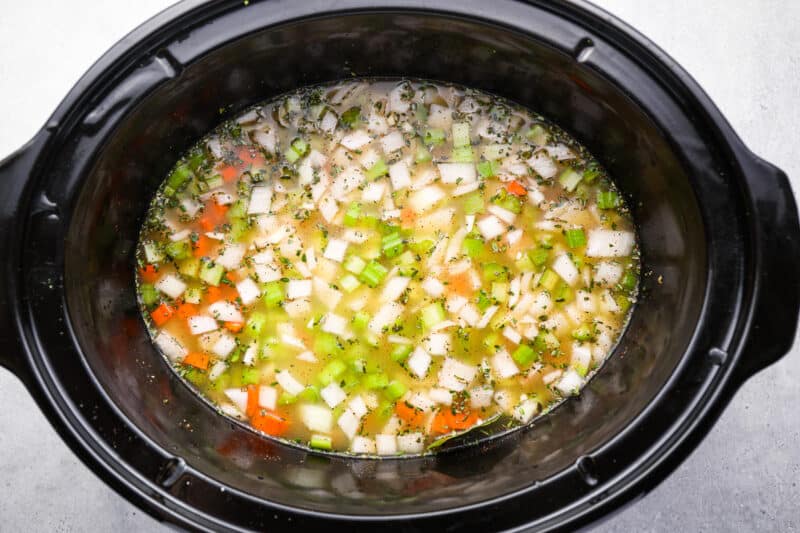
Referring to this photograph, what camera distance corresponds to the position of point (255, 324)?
1.98 meters

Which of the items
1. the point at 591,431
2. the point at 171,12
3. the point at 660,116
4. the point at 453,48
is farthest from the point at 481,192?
the point at 171,12

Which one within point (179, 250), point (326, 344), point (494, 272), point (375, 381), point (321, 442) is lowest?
point (321, 442)

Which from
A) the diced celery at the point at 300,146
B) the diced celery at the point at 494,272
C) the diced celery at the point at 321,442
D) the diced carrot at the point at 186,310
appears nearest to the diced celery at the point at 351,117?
the diced celery at the point at 300,146

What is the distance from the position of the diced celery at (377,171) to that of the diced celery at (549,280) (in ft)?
1.80

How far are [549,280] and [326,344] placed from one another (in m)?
0.67

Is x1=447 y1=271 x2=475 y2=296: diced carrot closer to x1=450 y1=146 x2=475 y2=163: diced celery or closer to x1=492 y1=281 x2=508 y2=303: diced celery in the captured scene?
x1=492 y1=281 x2=508 y2=303: diced celery

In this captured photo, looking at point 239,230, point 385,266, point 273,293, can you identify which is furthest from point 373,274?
point 239,230

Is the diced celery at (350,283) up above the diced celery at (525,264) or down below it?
above

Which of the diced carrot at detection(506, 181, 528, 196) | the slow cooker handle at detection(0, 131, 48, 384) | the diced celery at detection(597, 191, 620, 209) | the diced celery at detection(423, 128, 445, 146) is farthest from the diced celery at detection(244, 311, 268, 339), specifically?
the diced celery at detection(597, 191, 620, 209)

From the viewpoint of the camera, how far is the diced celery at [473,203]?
2.01m

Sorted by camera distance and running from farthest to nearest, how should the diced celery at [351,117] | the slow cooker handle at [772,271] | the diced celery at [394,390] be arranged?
the diced celery at [351,117]
the diced celery at [394,390]
the slow cooker handle at [772,271]

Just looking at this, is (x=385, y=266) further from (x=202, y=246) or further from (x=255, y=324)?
(x=202, y=246)

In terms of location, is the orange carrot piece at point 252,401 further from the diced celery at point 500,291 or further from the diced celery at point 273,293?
the diced celery at point 500,291

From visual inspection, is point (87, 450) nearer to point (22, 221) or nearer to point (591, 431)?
point (22, 221)
